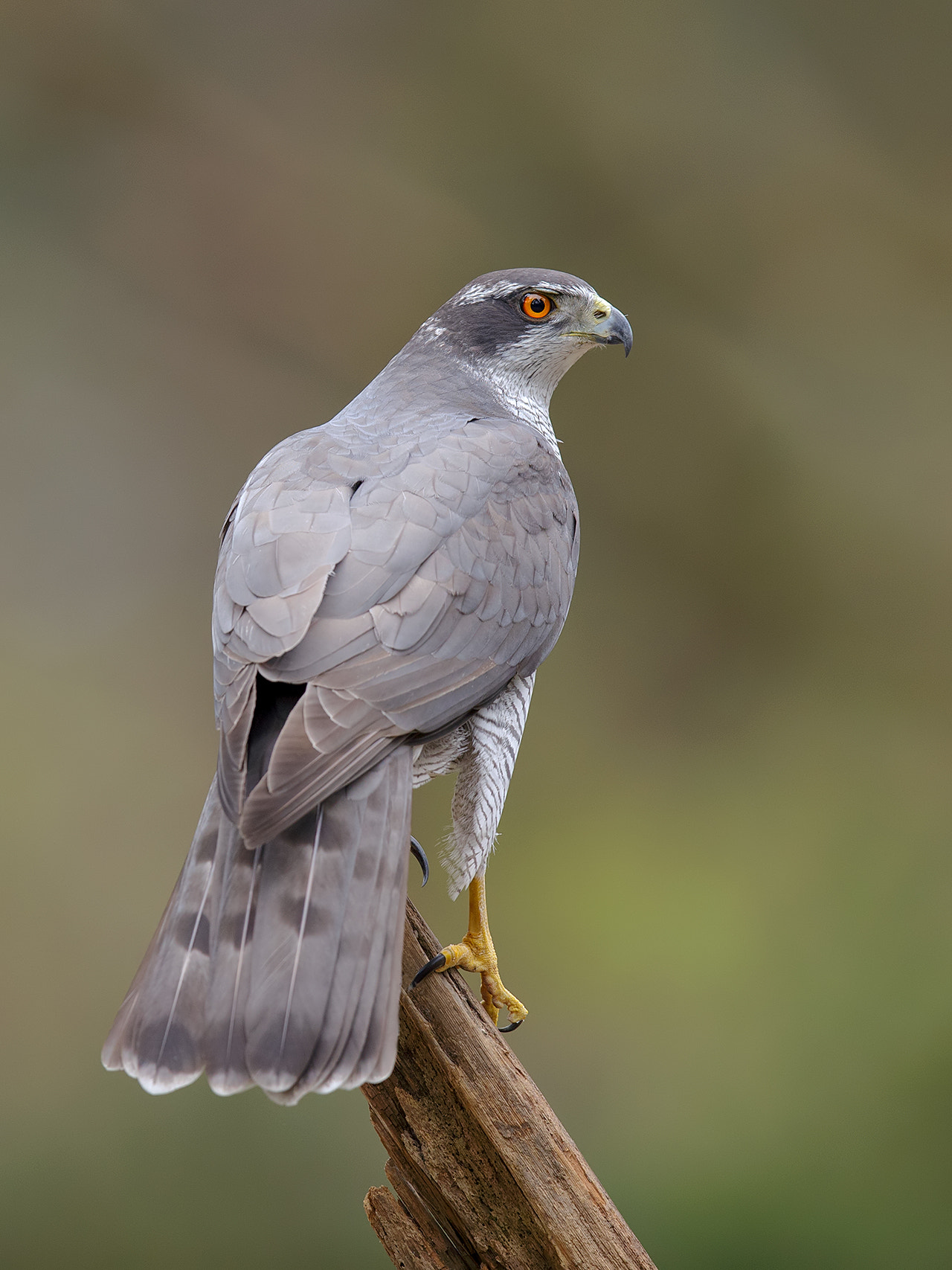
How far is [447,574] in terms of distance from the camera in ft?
6.48

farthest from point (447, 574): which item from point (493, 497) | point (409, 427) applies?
point (409, 427)

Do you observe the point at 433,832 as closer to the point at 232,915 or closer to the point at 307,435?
the point at 307,435

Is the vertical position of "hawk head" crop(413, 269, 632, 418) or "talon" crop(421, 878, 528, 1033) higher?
"hawk head" crop(413, 269, 632, 418)

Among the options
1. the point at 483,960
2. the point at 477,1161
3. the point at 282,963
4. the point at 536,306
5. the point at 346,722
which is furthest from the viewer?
the point at 536,306

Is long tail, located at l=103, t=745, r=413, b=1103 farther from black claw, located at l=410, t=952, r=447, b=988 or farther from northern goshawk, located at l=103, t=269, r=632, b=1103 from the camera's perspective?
black claw, located at l=410, t=952, r=447, b=988

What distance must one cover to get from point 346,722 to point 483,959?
0.71 metres

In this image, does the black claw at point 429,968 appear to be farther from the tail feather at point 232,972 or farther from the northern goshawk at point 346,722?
the tail feather at point 232,972

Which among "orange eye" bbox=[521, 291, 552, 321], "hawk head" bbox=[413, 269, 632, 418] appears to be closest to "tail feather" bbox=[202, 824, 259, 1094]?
"hawk head" bbox=[413, 269, 632, 418]

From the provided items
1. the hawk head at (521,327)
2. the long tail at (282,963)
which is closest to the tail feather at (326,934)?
the long tail at (282,963)

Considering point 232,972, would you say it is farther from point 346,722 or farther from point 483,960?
point 483,960

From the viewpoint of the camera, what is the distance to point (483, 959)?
222 cm

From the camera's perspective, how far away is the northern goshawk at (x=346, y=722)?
1.58 m

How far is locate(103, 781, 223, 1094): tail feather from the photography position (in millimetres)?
1558

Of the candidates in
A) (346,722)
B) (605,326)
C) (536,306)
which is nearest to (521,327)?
(536,306)
